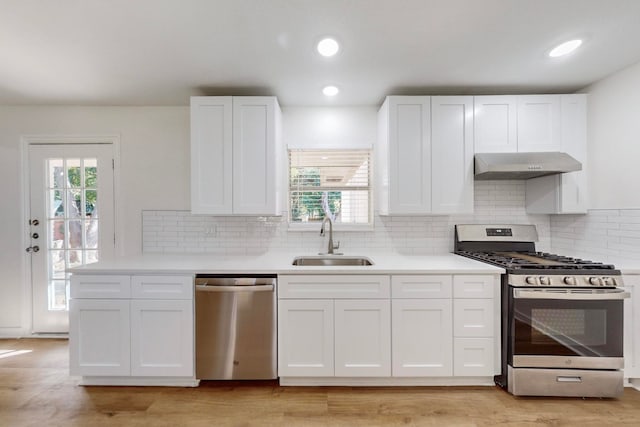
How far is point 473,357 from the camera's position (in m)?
2.20

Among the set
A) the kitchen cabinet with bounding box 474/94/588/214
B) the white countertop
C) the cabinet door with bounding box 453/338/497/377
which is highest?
the kitchen cabinet with bounding box 474/94/588/214

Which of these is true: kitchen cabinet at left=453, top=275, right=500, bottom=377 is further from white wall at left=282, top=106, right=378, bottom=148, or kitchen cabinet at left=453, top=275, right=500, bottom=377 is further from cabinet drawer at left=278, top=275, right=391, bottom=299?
white wall at left=282, top=106, right=378, bottom=148

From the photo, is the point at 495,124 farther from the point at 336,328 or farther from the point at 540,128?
the point at 336,328

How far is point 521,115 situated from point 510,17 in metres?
1.12

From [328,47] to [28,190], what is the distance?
130 inches

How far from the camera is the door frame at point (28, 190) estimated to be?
306cm

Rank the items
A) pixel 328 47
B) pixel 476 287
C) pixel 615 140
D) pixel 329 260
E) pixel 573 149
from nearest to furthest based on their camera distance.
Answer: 1. pixel 328 47
2. pixel 476 287
3. pixel 615 140
4. pixel 573 149
5. pixel 329 260

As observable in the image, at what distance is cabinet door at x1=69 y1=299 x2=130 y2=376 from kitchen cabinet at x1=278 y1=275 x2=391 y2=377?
3.74ft

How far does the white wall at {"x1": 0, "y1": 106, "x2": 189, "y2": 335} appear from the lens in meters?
3.06

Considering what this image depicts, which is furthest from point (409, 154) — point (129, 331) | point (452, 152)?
point (129, 331)

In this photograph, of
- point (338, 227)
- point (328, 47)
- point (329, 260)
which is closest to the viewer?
point (328, 47)

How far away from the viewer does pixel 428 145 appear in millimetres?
2627

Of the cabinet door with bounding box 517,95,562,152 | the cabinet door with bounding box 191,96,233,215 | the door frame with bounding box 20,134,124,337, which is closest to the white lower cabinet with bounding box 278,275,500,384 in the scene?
the cabinet door with bounding box 191,96,233,215

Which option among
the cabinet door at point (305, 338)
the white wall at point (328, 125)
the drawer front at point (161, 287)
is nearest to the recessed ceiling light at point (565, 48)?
the white wall at point (328, 125)
